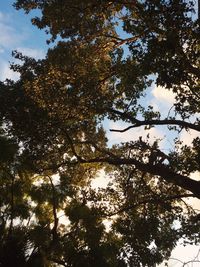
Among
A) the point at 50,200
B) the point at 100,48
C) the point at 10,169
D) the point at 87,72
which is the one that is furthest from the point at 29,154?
the point at 100,48

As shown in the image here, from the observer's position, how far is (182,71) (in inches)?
384

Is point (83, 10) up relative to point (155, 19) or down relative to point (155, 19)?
up

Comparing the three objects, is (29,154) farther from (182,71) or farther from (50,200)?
(182,71)

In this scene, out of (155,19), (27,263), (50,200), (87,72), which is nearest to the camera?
(155,19)

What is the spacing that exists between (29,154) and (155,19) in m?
7.26

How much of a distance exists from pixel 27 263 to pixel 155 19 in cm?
872

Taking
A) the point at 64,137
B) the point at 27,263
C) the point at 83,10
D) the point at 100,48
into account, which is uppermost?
the point at 100,48

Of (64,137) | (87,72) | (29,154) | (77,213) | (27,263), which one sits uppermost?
(87,72)

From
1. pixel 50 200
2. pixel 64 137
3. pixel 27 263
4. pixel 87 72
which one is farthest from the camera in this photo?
pixel 50 200

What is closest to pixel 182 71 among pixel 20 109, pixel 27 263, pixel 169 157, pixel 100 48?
pixel 169 157

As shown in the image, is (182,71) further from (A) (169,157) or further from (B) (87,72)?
(B) (87,72)

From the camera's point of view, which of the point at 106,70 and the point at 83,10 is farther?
the point at 106,70

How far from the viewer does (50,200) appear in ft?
51.0

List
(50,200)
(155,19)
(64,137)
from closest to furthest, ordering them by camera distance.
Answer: (155,19) → (64,137) → (50,200)
